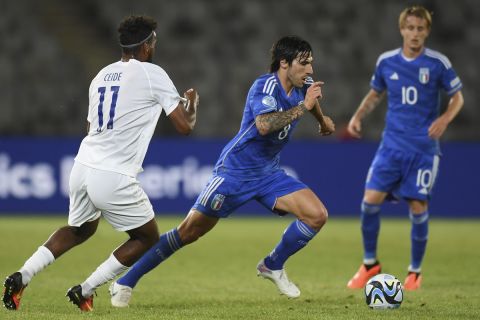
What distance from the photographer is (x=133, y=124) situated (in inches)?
240

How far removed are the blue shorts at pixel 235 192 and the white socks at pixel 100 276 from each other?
853 mm

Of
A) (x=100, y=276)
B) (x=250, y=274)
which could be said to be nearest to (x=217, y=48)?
(x=250, y=274)

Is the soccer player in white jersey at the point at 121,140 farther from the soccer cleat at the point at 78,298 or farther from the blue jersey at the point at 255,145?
the blue jersey at the point at 255,145

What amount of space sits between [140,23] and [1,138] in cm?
905

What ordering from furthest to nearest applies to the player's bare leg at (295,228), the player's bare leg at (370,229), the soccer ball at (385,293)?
the player's bare leg at (370,229), the player's bare leg at (295,228), the soccer ball at (385,293)

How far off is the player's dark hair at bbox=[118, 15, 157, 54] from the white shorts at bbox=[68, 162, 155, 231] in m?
0.85

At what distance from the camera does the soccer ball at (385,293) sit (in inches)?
254

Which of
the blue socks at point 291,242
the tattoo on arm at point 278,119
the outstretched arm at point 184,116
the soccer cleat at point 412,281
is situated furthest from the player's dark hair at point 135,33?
the soccer cleat at point 412,281

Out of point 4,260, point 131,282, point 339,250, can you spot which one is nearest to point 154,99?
point 131,282

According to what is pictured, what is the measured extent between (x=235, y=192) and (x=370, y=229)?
2017 millimetres

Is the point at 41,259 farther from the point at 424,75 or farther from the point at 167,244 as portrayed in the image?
the point at 424,75

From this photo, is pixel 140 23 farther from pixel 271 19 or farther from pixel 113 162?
pixel 271 19

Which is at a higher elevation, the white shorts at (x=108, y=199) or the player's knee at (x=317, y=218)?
the white shorts at (x=108, y=199)

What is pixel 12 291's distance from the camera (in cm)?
609
